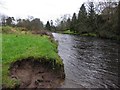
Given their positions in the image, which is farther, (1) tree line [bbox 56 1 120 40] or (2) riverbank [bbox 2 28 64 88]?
(1) tree line [bbox 56 1 120 40]

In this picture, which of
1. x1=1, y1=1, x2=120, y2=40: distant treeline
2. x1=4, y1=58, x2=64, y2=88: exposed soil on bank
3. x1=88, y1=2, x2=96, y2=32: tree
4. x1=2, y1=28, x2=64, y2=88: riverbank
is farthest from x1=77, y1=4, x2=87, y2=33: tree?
x1=4, y1=58, x2=64, y2=88: exposed soil on bank

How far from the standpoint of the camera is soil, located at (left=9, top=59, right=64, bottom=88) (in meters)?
12.0

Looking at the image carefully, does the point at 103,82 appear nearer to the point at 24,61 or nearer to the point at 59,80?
the point at 59,80

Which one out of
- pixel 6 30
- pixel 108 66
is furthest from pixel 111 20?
pixel 108 66

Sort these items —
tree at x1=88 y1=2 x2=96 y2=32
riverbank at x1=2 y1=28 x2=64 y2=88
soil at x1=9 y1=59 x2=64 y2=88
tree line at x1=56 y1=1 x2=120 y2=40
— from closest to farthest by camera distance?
riverbank at x1=2 y1=28 x2=64 y2=88 < soil at x1=9 y1=59 x2=64 y2=88 < tree line at x1=56 y1=1 x2=120 y2=40 < tree at x1=88 y1=2 x2=96 y2=32

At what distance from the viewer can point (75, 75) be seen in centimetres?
1617

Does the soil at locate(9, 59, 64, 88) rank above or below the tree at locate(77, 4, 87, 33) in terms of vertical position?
below

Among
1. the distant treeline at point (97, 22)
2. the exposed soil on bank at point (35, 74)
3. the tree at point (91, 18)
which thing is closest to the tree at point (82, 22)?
the distant treeline at point (97, 22)

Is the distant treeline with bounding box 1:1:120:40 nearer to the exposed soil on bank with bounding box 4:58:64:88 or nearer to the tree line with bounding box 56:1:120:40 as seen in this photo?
the tree line with bounding box 56:1:120:40

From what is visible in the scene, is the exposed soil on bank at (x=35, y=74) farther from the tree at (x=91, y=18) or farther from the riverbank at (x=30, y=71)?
the tree at (x=91, y=18)

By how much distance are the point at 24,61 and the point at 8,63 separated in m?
1.21

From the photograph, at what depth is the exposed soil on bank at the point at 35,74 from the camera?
39.3 ft

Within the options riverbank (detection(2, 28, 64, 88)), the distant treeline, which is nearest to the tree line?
the distant treeline

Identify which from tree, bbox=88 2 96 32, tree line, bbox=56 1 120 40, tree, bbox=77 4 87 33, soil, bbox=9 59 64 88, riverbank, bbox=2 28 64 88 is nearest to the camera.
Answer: riverbank, bbox=2 28 64 88
